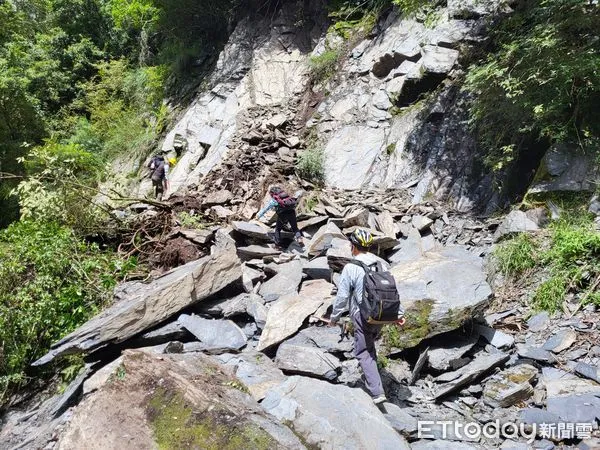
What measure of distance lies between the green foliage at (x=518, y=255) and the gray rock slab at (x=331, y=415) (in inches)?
127

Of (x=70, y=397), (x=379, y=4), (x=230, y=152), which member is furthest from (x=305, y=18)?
(x=70, y=397)

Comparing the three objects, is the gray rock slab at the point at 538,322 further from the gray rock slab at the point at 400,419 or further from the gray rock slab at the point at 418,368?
the gray rock slab at the point at 400,419

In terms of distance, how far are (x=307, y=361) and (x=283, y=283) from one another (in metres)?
2.00

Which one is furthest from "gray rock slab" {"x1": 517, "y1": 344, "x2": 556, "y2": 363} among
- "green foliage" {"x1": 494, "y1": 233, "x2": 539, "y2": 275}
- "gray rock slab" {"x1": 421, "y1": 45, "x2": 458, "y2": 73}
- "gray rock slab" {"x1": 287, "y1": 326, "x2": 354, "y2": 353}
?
"gray rock slab" {"x1": 421, "y1": 45, "x2": 458, "y2": 73}

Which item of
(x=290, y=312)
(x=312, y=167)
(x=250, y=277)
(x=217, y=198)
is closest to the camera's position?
(x=290, y=312)

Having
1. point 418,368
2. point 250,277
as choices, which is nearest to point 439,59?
point 250,277

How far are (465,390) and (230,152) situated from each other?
29.1ft

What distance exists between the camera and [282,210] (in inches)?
317

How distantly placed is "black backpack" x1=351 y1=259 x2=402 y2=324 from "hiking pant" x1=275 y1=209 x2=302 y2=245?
4.05 m

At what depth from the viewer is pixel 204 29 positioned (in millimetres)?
17125

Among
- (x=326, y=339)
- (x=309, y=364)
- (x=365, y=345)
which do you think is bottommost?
(x=326, y=339)

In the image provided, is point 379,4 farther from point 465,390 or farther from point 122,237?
point 465,390

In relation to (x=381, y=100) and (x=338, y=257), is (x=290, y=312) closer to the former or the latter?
(x=338, y=257)

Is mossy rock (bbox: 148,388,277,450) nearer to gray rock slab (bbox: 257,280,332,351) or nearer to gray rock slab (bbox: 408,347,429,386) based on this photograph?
gray rock slab (bbox: 257,280,332,351)
